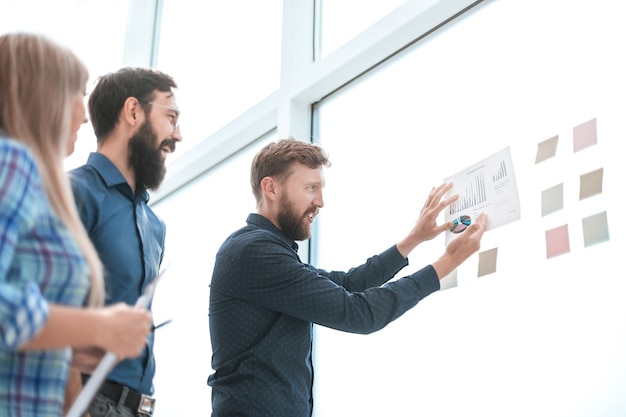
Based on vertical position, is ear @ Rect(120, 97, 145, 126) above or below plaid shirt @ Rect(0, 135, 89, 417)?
above

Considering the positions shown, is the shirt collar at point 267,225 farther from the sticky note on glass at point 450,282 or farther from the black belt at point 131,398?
the black belt at point 131,398

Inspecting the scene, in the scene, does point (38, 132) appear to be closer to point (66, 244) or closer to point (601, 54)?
point (66, 244)

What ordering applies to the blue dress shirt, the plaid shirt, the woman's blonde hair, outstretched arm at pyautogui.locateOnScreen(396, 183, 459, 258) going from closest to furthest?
1. the plaid shirt
2. the woman's blonde hair
3. the blue dress shirt
4. outstretched arm at pyautogui.locateOnScreen(396, 183, 459, 258)

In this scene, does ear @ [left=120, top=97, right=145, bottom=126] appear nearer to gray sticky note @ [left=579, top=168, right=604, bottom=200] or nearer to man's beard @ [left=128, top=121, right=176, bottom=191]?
man's beard @ [left=128, top=121, right=176, bottom=191]

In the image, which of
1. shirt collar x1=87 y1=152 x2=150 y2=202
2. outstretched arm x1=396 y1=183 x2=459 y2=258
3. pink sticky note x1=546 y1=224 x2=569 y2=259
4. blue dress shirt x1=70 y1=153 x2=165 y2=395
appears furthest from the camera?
outstretched arm x1=396 y1=183 x2=459 y2=258

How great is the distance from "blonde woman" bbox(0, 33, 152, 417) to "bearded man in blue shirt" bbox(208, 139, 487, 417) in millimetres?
713

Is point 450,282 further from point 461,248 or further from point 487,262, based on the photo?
point 461,248

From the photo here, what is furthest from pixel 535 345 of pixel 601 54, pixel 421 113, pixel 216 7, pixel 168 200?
pixel 216 7

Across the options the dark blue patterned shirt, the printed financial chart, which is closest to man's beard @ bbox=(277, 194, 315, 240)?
the dark blue patterned shirt

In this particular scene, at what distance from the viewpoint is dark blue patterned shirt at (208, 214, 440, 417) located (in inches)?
71.1

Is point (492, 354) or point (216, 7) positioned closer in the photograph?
point (492, 354)

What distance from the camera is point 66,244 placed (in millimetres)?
1120

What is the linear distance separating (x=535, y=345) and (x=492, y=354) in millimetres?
147

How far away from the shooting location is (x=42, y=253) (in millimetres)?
1091
